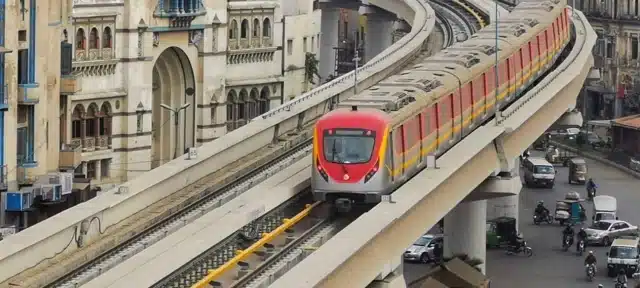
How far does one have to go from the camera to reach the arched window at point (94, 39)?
250 ft

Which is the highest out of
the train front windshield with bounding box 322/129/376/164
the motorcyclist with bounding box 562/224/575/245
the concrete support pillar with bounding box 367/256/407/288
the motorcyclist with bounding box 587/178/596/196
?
the train front windshield with bounding box 322/129/376/164

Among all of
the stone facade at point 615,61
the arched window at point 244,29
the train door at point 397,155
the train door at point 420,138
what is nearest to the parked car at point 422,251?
the arched window at point 244,29

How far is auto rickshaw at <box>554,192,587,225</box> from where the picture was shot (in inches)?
3406

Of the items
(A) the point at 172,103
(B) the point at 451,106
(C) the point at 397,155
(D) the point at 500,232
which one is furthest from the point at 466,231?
(C) the point at 397,155

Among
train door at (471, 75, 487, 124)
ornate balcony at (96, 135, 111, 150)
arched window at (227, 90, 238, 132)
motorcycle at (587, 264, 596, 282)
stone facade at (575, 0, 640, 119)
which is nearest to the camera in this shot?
train door at (471, 75, 487, 124)

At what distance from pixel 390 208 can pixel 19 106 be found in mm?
15503

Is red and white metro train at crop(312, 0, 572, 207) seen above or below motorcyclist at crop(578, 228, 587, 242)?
above

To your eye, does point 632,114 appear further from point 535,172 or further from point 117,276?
point 117,276

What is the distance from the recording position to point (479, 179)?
202 ft

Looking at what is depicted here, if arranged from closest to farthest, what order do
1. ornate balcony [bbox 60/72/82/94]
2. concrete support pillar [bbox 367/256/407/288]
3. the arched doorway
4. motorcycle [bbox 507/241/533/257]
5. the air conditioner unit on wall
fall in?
concrete support pillar [bbox 367/256/407/288]
the air conditioner unit on wall
ornate balcony [bbox 60/72/82/94]
motorcycle [bbox 507/241/533/257]
the arched doorway

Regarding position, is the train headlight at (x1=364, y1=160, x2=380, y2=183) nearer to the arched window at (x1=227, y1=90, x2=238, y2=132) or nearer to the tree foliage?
the arched window at (x1=227, y1=90, x2=238, y2=132)

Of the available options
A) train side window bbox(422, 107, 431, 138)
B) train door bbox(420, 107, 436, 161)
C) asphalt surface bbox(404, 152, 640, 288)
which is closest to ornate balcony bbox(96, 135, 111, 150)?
asphalt surface bbox(404, 152, 640, 288)

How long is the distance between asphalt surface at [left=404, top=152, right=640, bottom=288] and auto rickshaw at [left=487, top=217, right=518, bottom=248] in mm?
739

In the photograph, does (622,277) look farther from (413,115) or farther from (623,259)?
(413,115)
